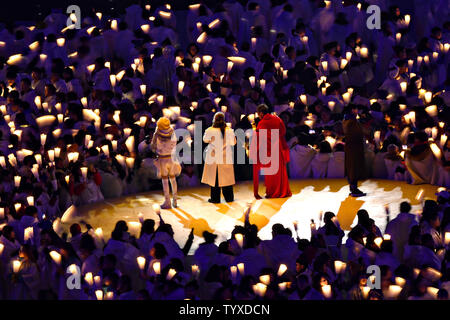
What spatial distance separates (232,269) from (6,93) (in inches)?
284

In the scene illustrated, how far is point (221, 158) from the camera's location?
13172 mm

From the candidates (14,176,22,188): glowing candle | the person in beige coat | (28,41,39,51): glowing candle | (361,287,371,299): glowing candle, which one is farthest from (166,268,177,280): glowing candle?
(28,41,39,51): glowing candle

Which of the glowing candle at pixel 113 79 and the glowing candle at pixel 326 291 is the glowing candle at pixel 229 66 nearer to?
the glowing candle at pixel 113 79

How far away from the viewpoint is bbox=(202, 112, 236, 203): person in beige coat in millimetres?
13070

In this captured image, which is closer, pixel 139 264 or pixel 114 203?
pixel 139 264

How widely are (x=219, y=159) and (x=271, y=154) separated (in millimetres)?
763

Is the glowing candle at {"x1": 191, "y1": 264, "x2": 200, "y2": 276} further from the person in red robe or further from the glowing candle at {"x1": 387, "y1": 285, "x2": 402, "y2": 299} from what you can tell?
the person in red robe

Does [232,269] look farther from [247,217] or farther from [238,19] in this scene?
[238,19]

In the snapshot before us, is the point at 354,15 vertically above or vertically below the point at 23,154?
above

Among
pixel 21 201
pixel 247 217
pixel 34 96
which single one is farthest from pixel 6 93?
pixel 247 217

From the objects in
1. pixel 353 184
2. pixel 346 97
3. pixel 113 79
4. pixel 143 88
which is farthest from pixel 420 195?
pixel 113 79

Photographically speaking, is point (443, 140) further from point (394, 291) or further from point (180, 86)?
point (180, 86)

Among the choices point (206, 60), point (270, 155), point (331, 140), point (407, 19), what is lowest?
point (331, 140)

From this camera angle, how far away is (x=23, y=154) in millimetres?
13875
